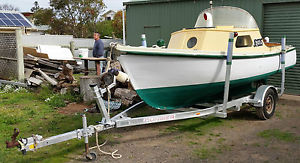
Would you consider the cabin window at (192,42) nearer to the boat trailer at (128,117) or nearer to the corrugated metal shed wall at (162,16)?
the boat trailer at (128,117)

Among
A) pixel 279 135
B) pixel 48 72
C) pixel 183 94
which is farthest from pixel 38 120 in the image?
pixel 279 135

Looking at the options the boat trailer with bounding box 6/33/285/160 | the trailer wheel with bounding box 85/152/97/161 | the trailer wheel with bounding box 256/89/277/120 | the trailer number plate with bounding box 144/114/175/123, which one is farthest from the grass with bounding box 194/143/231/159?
the trailer wheel with bounding box 256/89/277/120

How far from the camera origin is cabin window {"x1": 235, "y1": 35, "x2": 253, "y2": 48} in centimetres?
678

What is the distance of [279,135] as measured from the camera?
19.7 ft

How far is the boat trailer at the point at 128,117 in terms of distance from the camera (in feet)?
13.6

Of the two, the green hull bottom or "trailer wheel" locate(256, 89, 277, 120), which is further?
"trailer wheel" locate(256, 89, 277, 120)

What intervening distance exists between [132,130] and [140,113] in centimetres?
121

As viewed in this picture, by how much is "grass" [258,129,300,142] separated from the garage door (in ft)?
14.3

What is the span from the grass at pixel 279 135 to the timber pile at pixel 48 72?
605 centimetres

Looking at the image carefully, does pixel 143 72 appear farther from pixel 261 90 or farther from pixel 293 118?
pixel 293 118

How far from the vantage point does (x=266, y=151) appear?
5207mm

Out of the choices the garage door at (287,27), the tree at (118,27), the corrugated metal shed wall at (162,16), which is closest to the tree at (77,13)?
the tree at (118,27)

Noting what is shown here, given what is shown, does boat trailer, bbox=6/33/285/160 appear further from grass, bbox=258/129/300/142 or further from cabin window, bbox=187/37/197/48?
cabin window, bbox=187/37/197/48

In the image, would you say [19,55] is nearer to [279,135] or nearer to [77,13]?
[279,135]
